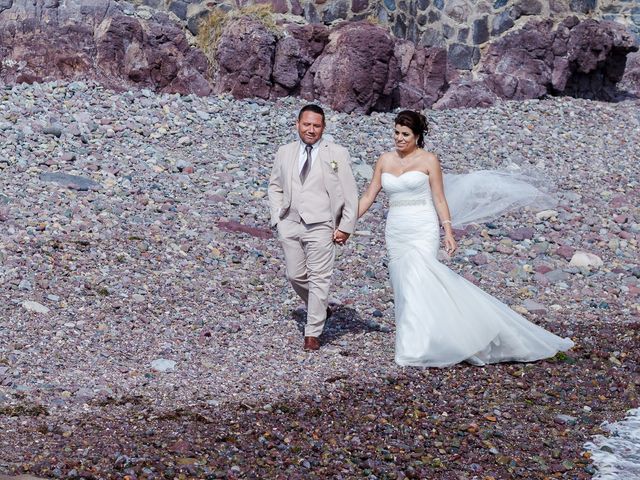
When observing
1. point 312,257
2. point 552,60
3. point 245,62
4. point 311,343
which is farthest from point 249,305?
point 552,60

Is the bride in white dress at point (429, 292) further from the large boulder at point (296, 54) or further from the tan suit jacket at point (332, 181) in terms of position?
the large boulder at point (296, 54)

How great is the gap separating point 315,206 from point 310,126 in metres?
0.52

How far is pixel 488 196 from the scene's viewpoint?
1045 centimetres

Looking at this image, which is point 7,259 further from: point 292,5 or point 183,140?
point 292,5

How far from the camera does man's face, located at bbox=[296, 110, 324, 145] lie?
7.48 m

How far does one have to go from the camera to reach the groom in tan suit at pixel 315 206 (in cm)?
761

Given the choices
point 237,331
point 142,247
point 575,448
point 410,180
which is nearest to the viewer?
point 575,448

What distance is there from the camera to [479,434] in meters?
6.16

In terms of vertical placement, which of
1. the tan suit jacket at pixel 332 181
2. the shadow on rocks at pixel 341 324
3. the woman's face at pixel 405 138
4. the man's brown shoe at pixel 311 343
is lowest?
the shadow on rocks at pixel 341 324

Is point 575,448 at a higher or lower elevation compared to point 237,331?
higher

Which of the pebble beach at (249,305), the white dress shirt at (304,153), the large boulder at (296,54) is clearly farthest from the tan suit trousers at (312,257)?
the large boulder at (296,54)

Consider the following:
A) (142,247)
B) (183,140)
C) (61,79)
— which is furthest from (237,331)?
(61,79)

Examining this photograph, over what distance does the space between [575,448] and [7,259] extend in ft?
15.7

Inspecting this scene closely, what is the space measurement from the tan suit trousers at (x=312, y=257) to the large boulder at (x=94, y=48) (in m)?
6.83
